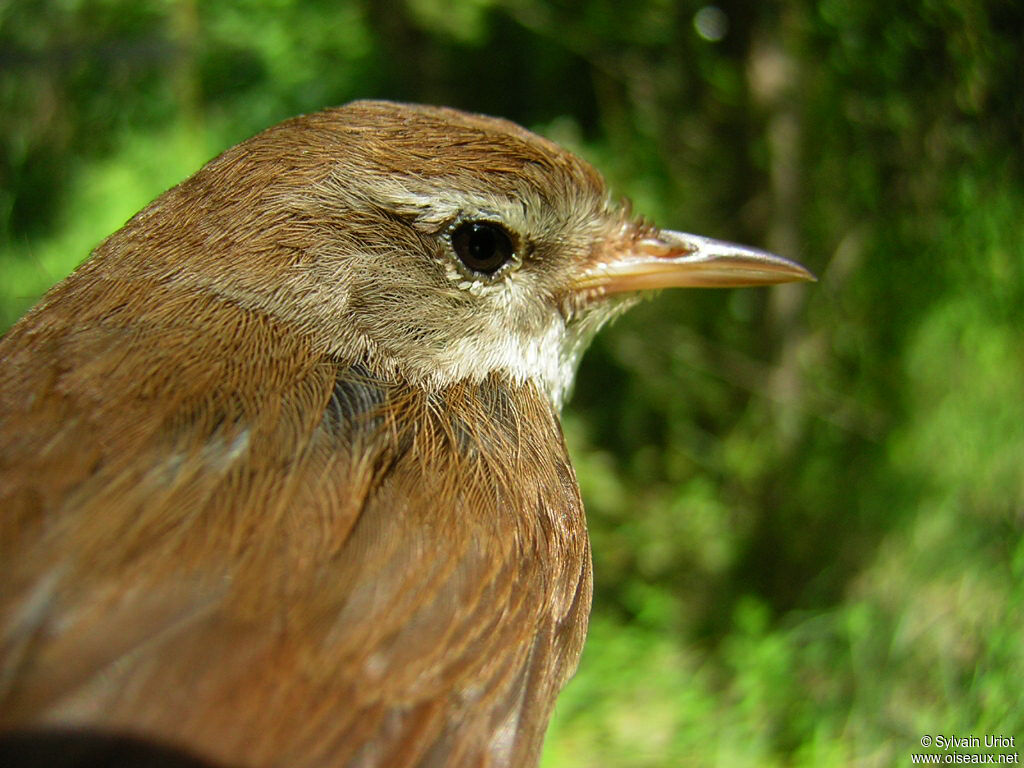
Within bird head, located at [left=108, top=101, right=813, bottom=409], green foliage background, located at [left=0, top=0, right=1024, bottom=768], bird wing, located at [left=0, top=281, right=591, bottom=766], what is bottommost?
bird wing, located at [left=0, top=281, right=591, bottom=766]

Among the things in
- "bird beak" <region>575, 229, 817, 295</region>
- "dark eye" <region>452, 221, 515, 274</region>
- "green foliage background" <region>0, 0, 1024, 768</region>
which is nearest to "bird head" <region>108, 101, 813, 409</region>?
"dark eye" <region>452, 221, 515, 274</region>

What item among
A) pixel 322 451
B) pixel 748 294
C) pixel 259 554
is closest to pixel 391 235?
pixel 322 451

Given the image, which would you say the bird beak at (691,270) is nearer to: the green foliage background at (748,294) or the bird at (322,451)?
the bird at (322,451)

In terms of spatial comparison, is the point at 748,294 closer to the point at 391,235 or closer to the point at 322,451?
the point at 391,235

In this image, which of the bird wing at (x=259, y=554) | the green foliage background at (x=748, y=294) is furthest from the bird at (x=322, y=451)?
the green foliage background at (x=748, y=294)

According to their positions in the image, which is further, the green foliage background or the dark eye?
the green foliage background

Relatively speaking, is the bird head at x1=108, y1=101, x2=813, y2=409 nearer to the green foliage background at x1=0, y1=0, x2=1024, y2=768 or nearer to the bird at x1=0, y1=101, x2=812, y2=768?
the bird at x1=0, y1=101, x2=812, y2=768
